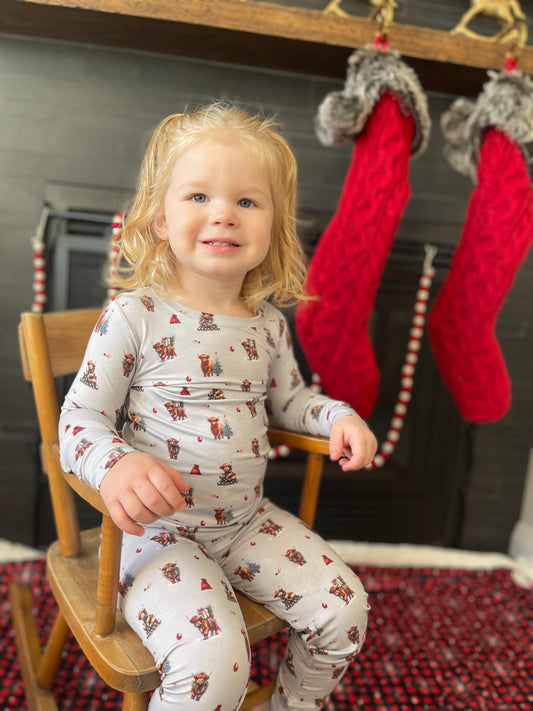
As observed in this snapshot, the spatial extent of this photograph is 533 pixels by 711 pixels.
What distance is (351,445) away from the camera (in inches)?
34.9

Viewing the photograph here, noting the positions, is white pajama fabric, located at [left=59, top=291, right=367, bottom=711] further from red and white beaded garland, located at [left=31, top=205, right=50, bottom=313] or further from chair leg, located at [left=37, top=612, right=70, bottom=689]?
red and white beaded garland, located at [left=31, top=205, right=50, bottom=313]

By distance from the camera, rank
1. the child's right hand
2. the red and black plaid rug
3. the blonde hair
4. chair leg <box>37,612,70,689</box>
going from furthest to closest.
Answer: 1. the red and black plaid rug
2. chair leg <box>37,612,70,689</box>
3. the blonde hair
4. the child's right hand

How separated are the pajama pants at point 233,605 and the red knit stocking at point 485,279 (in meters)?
0.61

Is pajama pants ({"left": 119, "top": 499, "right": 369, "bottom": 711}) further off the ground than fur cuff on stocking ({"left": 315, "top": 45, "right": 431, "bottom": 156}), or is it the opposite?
fur cuff on stocking ({"left": 315, "top": 45, "right": 431, "bottom": 156})

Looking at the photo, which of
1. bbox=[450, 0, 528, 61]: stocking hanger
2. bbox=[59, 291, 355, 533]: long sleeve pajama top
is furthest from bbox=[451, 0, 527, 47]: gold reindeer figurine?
bbox=[59, 291, 355, 533]: long sleeve pajama top

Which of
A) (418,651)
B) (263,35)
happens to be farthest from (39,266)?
(418,651)

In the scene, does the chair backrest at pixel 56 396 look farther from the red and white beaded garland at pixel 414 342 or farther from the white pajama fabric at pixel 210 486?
the red and white beaded garland at pixel 414 342

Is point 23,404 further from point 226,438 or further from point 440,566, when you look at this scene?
point 440,566

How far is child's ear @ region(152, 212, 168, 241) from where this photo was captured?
0.93 meters

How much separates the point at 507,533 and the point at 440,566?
27 cm

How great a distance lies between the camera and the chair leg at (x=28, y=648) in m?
1.04

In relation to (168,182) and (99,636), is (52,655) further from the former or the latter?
(168,182)

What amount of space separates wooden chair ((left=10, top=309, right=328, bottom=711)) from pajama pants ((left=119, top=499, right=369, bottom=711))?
28 millimetres

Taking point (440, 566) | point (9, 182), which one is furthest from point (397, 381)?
point (9, 182)
